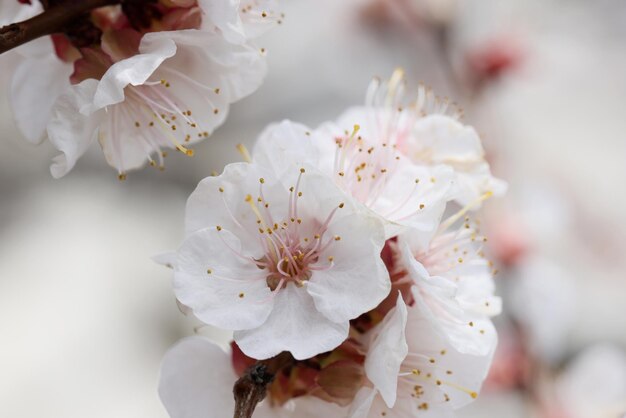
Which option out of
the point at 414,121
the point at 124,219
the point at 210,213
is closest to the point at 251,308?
the point at 210,213

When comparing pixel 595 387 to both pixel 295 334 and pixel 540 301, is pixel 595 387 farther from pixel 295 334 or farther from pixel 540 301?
pixel 295 334

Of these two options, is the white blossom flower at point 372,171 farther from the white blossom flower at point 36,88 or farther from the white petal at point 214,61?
the white blossom flower at point 36,88

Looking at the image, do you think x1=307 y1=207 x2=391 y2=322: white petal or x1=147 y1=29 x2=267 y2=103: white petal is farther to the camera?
x1=147 y1=29 x2=267 y2=103: white petal

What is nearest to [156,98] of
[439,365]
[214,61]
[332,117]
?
[214,61]

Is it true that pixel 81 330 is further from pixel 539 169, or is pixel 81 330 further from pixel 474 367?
pixel 474 367

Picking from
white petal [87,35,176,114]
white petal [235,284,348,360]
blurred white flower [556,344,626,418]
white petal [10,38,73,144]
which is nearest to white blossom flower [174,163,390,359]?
white petal [235,284,348,360]

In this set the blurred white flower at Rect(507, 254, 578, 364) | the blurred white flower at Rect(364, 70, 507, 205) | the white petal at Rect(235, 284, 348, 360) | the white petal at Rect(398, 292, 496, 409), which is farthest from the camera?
the blurred white flower at Rect(507, 254, 578, 364)

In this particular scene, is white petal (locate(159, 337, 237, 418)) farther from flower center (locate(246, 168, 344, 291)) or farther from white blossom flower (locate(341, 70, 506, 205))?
white blossom flower (locate(341, 70, 506, 205))
